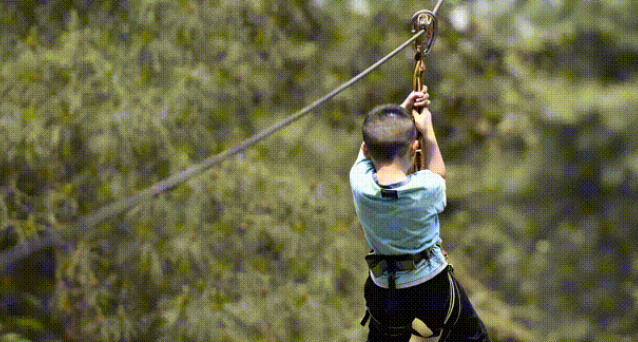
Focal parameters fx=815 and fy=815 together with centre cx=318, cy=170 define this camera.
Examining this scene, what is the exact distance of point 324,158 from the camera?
18.4 ft

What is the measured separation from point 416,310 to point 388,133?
1.65 ft

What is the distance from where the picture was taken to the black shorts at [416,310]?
7.11ft

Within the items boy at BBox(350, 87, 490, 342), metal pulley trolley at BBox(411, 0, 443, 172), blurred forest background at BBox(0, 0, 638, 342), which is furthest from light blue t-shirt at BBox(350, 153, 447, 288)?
blurred forest background at BBox(0, 0, 638, 342)

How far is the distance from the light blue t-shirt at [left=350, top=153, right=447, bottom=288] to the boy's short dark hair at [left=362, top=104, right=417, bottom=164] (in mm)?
79

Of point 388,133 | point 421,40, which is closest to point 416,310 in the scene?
point 388,133

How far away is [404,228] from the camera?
2084 millimetres

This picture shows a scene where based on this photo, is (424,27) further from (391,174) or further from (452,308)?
(452,308)

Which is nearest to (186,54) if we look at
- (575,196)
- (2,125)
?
(2,125)

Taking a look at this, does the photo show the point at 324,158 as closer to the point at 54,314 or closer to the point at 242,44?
the point at 242,44

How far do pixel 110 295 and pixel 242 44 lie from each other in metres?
1.80

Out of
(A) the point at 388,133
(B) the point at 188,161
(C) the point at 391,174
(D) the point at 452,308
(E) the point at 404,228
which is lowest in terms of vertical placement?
(B) the point at 188,161

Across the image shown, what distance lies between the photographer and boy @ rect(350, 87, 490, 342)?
2.04m

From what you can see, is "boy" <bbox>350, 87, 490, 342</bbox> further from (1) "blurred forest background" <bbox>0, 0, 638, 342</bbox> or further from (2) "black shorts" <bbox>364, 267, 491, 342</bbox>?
(1) "blurred forest background" <bbox>0, 0, 638, 342</bbox>

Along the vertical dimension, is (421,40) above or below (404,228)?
above
